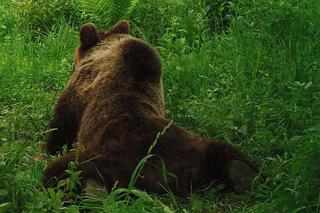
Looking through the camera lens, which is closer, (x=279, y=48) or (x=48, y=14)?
(x=279, y=48)

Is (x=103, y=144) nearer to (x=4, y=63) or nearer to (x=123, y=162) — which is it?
(x=123, y=162)

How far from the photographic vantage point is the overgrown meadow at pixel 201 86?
4.41 metres

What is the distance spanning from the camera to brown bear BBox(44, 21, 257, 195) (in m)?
4.86

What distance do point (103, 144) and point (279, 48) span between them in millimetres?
2709

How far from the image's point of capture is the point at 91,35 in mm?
6406

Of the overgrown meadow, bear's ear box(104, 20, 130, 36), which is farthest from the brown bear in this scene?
bear's ear box(104, 20, 130, 36)

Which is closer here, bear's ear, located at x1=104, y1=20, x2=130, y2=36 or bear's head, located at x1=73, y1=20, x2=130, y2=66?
bear's head, located at x1=73, y1=20, x2=130, y2=66

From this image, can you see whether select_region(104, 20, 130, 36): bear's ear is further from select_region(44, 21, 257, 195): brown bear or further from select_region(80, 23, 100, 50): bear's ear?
select_region(44, 21, 257, 195): brown bear

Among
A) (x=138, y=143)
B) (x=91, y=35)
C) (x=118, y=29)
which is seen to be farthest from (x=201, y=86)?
(x=138, y=143)

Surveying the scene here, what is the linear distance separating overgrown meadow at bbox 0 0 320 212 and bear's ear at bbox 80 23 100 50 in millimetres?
701

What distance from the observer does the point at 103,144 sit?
16.3ft

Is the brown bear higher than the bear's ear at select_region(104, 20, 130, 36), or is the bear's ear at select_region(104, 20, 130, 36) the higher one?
the bear's ear at select_region(104, 20, 130, 36)

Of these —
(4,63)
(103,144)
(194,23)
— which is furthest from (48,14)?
(103,144)

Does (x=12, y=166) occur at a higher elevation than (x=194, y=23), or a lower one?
higher
